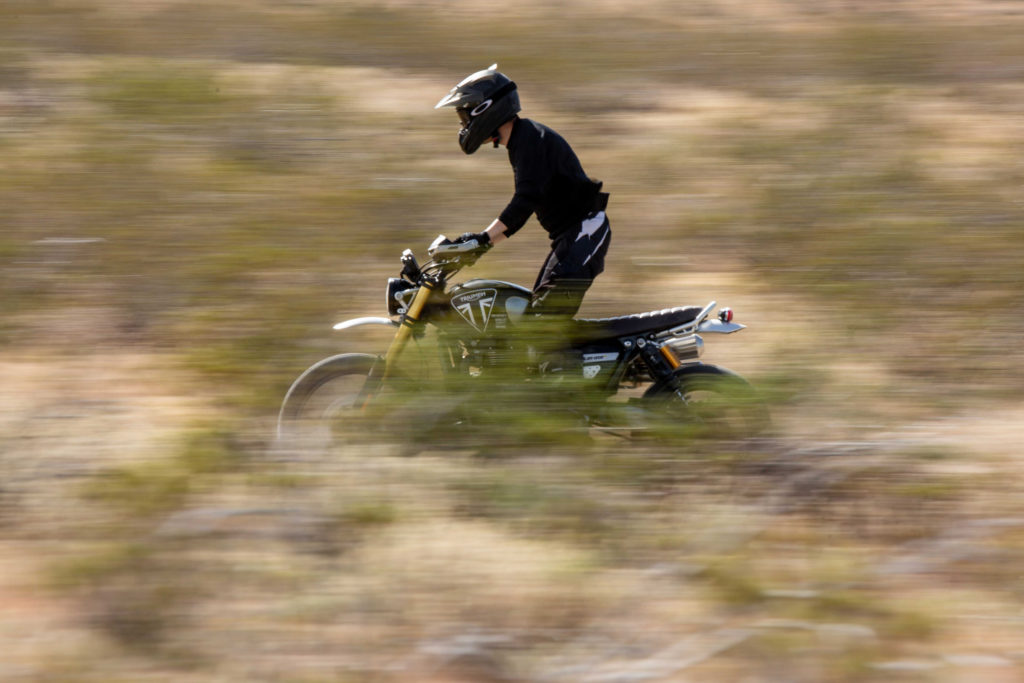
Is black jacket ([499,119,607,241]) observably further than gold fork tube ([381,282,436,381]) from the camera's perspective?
Yes

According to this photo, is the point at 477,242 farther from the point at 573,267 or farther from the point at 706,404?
the point at 706,404

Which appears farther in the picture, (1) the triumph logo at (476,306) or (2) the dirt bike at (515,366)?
(1) the triumph logo at (476,306)

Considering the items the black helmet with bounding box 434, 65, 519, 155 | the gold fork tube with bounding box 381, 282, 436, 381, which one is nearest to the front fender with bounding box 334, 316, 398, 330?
the gold fork tube with bounding box 381, 282, 436, 381

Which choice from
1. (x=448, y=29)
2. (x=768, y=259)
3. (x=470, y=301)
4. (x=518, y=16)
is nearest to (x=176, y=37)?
(x=448, y=29)

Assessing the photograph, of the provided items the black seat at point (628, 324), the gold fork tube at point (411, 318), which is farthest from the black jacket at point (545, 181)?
the black seat at point (628, 324)

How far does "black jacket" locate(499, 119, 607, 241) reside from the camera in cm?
586

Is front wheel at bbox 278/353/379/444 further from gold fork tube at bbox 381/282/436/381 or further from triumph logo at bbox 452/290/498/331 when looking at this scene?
triumph logo at bbox 452/290/498/331

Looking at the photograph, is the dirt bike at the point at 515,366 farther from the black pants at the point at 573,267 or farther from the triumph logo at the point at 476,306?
the black pants at the point at 573,267

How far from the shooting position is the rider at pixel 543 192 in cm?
574

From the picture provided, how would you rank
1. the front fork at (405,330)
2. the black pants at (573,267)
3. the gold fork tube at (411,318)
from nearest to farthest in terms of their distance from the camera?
the front fork at (405,330), the gold fork tube at (411,318), the black pants at (573,267)

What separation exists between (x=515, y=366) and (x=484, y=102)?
164 cm

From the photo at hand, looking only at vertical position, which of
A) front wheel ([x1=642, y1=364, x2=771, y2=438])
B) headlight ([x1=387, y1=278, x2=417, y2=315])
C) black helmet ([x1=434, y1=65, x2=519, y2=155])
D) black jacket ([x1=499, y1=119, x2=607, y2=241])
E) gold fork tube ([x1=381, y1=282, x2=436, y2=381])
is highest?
black helmet ([x1=434, y1=65, x2=519, y2=155])

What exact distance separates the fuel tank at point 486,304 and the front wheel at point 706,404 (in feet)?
2.89

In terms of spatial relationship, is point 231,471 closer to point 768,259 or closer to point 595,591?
point 595,591
